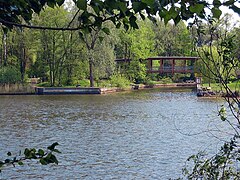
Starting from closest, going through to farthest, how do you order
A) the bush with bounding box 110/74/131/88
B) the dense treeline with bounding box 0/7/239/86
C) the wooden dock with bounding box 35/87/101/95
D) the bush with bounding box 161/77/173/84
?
the wooden dock with bounding box 35/87/101/95 → the dense treeline with bounding box 0/7/239/86 → the bush with bounding box 110/74/131/88 → the bush with bounding box 161/77/173/84

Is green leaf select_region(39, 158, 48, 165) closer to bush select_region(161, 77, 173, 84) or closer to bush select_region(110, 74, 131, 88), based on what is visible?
bush select_region(110, 74, 131, 88)

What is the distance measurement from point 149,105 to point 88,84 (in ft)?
44.1

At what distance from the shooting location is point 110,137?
1266 cm

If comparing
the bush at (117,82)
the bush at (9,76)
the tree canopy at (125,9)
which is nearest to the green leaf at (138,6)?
the tree canopy at (125,9)

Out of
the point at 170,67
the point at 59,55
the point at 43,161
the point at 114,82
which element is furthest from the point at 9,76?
the point at 43,161

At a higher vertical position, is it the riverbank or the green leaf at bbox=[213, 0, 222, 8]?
the green leaf at bbox=[213, 0, 222, 8]

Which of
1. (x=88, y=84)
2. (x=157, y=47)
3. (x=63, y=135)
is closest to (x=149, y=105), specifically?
(x=63, y=135)

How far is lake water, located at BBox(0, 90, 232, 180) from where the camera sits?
8.97m

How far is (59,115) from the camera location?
17797mm

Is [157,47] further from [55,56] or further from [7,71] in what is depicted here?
[7,71]

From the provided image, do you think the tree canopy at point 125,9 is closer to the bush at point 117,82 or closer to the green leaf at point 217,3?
the green leaf at point 217,3

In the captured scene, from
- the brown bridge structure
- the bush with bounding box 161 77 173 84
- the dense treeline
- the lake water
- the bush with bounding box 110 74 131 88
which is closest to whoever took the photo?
the lake water

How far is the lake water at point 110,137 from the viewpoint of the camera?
8.97 meters

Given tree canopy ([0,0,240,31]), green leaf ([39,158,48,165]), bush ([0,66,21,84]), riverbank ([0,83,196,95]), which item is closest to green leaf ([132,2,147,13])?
tree canopy ([0,0,240,31])
